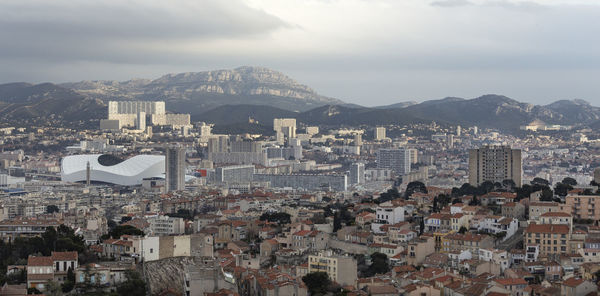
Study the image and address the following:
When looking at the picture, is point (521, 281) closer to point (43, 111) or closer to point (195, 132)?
point (195, 132)

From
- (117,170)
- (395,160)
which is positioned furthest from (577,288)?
(395,160)

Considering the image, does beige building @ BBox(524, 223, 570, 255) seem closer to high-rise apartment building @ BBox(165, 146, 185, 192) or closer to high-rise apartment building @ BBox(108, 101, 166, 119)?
high-rise apartment building @ BBox(165, 146, 185, 192)

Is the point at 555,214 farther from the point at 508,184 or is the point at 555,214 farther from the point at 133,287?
the point at 508,184

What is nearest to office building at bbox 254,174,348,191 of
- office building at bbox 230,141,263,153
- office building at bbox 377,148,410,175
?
office building at bbox 377,148,410,175

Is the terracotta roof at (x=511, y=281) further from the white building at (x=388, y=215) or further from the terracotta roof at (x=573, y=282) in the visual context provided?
the white building at (x=388, y=215)

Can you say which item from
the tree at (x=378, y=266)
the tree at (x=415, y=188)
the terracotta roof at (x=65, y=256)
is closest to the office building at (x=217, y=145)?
the tree at (x=415, y=188)

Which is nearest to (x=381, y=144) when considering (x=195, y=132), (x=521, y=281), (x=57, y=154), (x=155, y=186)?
(x=195, y=132)
